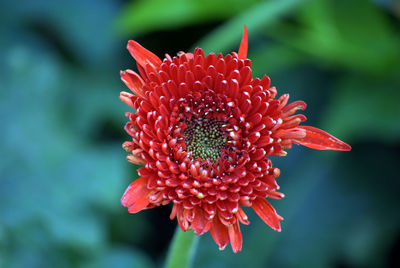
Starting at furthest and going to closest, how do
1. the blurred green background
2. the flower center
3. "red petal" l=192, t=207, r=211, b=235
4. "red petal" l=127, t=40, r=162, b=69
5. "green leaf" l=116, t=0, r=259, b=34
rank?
"green leaf" l=116, t=0, r=259, b=34 < the blurred green background < the flower center < "red petal" l=127, t=40, r=162, b=69 < "red petal" l=192, t=207, r=211, b=235

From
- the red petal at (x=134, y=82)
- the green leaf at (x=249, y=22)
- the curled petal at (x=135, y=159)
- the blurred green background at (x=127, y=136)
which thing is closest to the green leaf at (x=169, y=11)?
the blurred green background at (x=127, y=136)

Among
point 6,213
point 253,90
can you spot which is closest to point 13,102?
point 6,213

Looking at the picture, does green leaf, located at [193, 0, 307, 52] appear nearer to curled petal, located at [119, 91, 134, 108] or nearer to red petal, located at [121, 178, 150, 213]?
curled petal, located at [119, 91, 134, 108]

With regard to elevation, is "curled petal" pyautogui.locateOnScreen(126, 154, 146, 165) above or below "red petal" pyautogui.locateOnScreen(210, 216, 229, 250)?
above

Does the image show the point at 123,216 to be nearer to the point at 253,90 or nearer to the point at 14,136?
the point at 14,136

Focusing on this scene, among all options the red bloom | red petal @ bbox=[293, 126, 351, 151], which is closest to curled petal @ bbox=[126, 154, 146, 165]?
the red bloom

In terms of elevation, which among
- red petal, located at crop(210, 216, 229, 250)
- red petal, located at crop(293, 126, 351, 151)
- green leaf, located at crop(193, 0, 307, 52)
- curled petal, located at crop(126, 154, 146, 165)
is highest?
green leaf, located at crop(193, 0, 307, 52)

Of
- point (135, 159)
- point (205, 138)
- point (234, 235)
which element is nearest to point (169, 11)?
point (205, 138)

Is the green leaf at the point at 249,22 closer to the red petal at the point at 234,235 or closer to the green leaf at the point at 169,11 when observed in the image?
the green leaf at the point at 169,11
